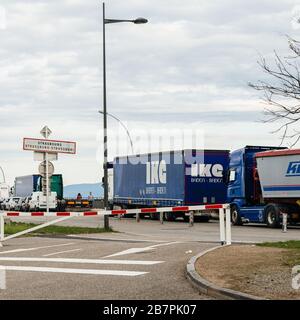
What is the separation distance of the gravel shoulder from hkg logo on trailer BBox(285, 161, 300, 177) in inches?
545

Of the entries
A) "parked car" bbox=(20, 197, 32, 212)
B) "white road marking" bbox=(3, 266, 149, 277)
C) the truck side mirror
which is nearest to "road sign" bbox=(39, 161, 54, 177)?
the truck side mirror

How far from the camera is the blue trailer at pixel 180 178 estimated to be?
37438mm

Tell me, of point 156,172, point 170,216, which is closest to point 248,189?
point 170,216

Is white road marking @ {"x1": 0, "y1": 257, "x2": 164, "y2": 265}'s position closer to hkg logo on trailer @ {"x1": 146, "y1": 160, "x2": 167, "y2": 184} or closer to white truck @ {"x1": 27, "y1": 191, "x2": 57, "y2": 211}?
hkg logo on trailer @ {"x1": 146, "y1": 160, "x2": 167, "y2": 184}

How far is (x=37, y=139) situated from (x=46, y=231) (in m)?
3.46

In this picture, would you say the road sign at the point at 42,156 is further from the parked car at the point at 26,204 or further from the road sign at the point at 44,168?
the parked car at the point at 26,204

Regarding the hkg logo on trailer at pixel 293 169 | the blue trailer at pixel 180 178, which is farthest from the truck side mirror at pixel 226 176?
the hkg logo on trailer at pixel 293 169

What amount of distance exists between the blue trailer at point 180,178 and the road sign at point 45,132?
1188cm

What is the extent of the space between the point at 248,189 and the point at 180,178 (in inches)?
222

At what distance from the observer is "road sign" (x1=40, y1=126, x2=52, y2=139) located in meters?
25.7

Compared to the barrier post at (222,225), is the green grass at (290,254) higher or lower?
lower

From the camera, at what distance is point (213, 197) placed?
3781cm

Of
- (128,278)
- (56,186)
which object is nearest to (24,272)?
(128,278)
